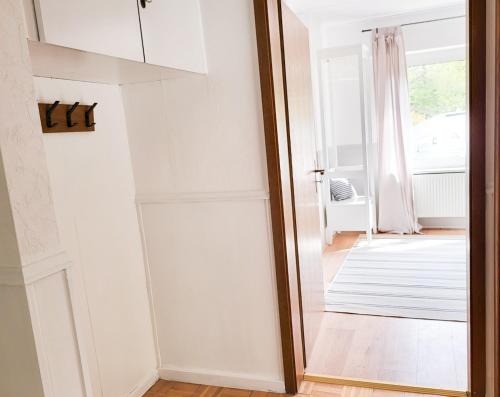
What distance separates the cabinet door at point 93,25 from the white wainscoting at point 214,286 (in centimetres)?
85

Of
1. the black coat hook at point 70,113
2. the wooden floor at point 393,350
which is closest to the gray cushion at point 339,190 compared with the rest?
the wooden floor at point 393,350

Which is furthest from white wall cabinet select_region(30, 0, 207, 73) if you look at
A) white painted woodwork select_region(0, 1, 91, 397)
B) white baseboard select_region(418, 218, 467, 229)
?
white baseboard select_region(418, 218, 467, 229)

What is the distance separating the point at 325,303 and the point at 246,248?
1289 millimetres

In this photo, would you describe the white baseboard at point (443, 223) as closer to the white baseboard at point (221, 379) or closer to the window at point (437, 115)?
the window at point (437, 115)

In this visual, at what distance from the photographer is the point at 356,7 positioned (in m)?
4.31

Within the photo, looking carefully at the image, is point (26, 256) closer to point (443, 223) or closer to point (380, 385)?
point (380, 385)

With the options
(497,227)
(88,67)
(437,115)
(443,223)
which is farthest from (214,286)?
(437,115)

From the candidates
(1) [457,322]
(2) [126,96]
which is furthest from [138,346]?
(1) [457,322]

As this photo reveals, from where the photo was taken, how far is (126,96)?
85.2 inches

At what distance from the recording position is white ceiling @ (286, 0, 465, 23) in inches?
160

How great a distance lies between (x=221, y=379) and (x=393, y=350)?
1005 mm

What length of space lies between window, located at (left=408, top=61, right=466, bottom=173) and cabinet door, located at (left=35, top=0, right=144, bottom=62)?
4.13m

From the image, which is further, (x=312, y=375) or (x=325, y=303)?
(x=325, y=303)

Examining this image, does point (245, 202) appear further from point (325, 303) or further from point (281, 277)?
point (325, 303)
